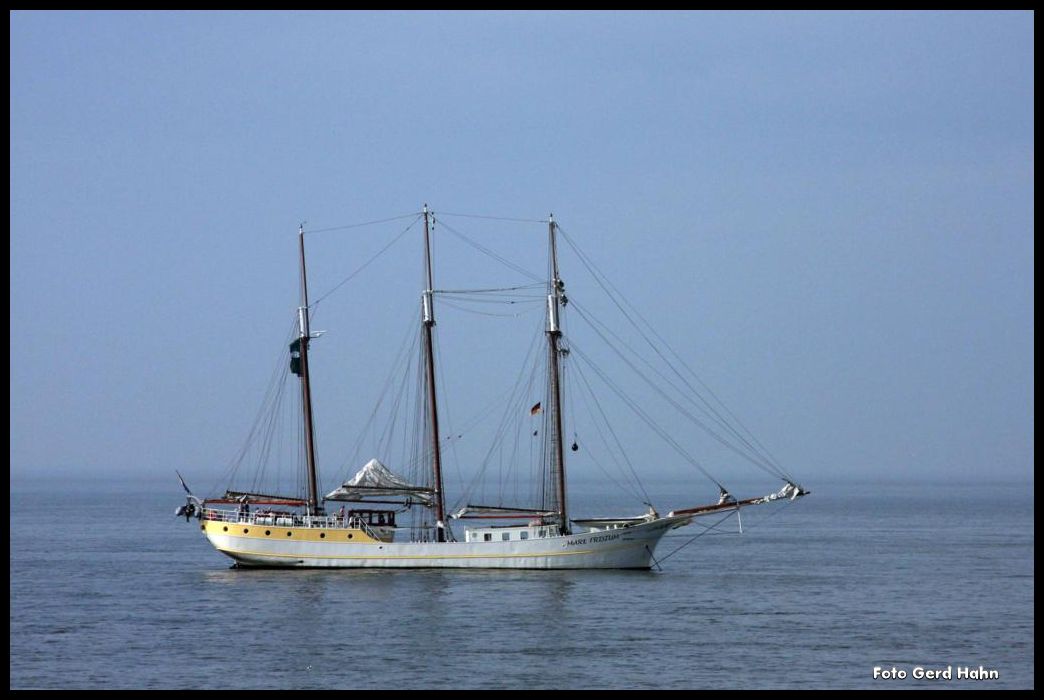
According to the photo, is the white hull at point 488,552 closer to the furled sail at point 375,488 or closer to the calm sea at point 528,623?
the calm sea at point 528,623

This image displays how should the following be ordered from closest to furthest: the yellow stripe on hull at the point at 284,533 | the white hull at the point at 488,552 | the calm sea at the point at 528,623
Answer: the calm sea at the point at 528,623, the white hull at the point at 488,552, the yellow stripe on hull at the point at 284,533

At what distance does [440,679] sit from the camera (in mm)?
53156

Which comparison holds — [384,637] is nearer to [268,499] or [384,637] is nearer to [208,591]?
[208,591]

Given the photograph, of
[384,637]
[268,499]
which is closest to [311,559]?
[268,499]

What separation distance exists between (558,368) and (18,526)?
78056mm

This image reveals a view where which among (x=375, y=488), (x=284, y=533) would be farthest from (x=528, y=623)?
(x=284, y=533)

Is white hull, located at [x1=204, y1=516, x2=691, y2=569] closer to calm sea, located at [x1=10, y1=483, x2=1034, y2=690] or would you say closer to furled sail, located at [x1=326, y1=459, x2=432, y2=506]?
calm sea, located at [x1=10, y1=483, x2=1034, y2=690]

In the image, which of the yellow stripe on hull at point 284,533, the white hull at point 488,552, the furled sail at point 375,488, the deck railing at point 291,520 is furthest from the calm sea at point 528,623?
the furled sail at point 375,488

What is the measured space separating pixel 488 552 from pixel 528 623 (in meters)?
18.2

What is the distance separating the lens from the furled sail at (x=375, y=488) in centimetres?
8750

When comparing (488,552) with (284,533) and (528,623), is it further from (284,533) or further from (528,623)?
(528,623)

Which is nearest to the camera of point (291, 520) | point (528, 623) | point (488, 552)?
point (528, 623)

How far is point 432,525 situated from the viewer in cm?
9062

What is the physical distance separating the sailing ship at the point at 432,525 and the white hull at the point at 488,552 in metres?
0.06
